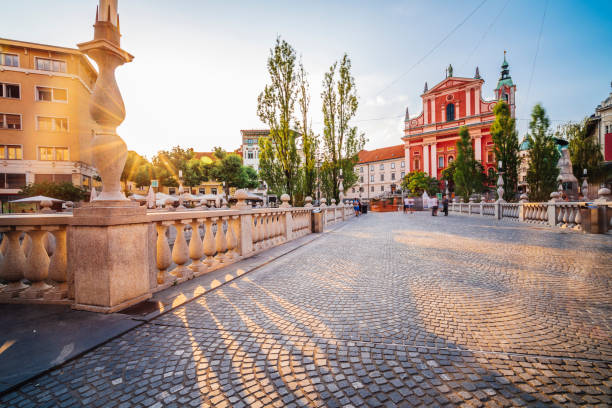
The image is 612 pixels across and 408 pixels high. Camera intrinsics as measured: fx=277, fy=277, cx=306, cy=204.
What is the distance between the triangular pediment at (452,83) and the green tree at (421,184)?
16.2m

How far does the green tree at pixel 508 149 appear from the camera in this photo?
876 inches

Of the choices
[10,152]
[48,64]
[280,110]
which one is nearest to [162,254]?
[280,110]

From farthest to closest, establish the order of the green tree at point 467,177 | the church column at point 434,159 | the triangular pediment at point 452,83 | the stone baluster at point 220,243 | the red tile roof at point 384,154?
the red tile roof at point 384,154
the church column at point 434,159
the triangular pediment at point 452,83
the green tree at point 467,177
the stone baluster at point 220,243

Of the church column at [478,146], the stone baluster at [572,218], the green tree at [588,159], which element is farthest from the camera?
the church column at [478,146]

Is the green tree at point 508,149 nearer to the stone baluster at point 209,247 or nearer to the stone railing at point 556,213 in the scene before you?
the stone railing at point 556,213

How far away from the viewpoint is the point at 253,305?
124 inches

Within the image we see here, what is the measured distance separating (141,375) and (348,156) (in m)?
19.9

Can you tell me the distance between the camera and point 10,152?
28688 millimetres

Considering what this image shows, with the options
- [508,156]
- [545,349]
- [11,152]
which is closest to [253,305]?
[545,349]

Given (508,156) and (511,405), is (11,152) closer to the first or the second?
(511,405)

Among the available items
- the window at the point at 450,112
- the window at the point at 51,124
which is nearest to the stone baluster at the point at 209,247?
the window at the point at 51,124

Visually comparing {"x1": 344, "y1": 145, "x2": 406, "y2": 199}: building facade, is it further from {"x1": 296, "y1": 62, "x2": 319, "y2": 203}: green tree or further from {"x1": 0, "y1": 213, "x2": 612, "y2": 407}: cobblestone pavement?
{"x1": 0, "y1": 213, "x2": 612, "y2": 407}: cobblestone pavement

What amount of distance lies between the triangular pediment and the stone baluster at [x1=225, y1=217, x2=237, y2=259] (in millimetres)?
54847

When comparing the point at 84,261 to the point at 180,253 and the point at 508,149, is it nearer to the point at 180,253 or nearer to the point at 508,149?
the point at 180,253
